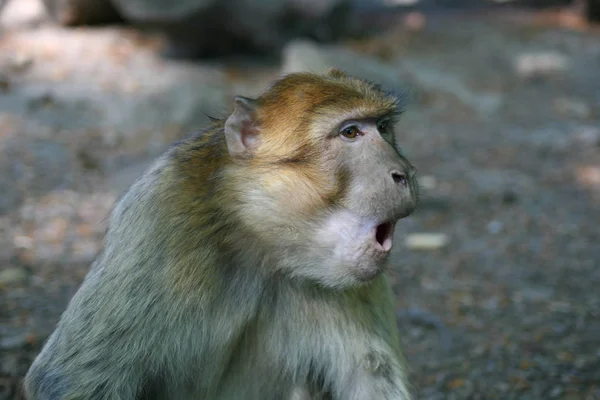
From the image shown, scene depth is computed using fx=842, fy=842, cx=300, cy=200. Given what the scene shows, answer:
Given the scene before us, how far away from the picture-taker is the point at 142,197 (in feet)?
9.27

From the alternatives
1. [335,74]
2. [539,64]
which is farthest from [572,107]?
[335,74]

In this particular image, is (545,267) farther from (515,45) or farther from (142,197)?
(515,45)

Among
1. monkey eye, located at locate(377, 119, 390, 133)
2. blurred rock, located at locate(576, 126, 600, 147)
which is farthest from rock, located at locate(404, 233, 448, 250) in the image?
monkey eye, located at locate(377, 119, 390, 133)

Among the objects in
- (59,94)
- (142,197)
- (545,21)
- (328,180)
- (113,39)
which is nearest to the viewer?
(328,180)

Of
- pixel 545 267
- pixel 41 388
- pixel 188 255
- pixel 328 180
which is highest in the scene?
pixel 328 180

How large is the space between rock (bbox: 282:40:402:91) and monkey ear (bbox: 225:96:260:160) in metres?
5.46

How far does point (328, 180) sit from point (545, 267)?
132 inches

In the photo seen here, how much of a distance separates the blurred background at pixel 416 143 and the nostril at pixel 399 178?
0.79 m

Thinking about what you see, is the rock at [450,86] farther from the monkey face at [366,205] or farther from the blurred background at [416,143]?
the monkey face at [366,205]

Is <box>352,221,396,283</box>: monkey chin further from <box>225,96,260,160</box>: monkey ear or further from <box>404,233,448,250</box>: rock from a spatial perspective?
<box>404,233,448,250</box>: rock

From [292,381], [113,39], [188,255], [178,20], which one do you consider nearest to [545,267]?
[292,381]

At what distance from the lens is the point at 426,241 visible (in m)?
5.92

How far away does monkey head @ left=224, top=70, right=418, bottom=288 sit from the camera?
8.21 feet

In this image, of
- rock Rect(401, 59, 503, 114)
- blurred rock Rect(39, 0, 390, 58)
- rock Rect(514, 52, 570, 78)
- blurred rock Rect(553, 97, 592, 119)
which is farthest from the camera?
rock Rect(514, 52, 570, 78)
